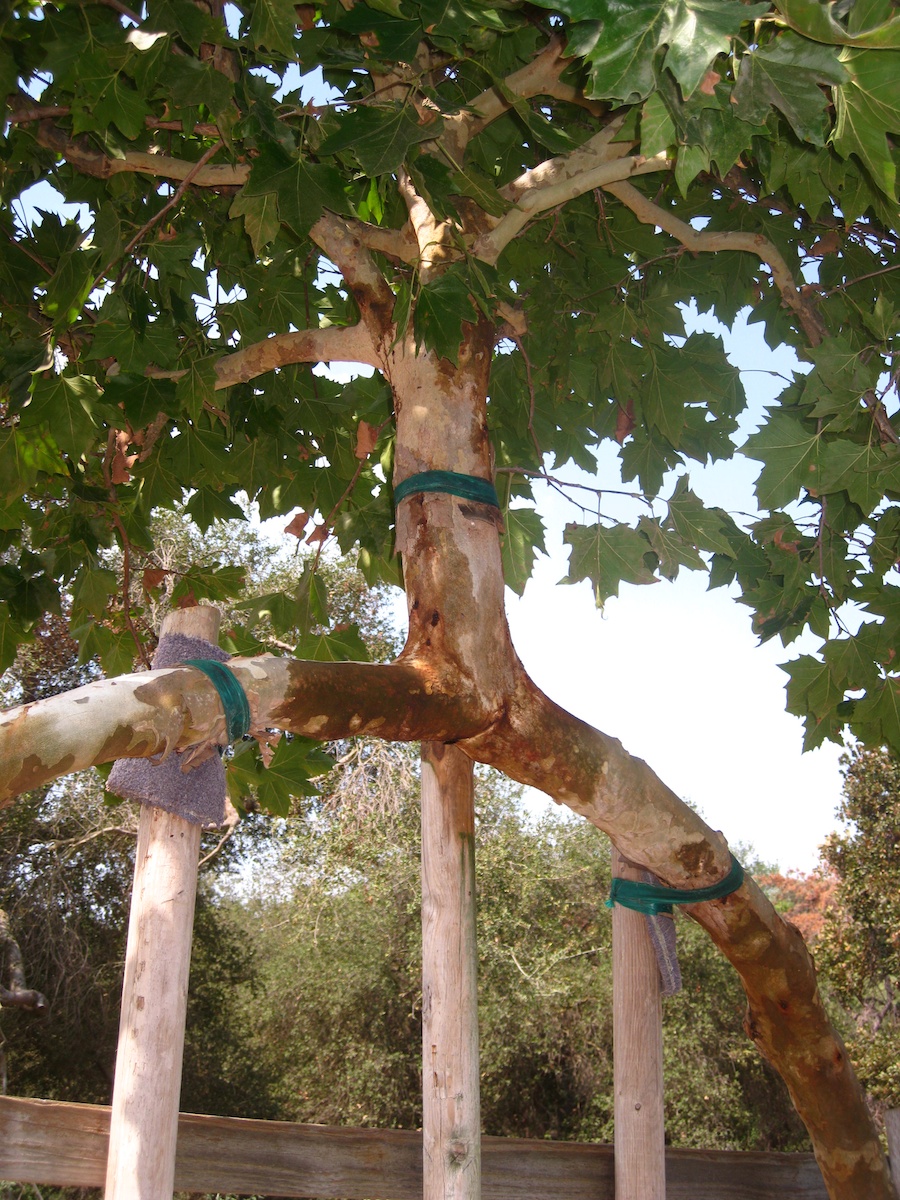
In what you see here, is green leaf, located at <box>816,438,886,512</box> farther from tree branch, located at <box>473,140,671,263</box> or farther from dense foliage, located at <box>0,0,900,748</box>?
tree branch, located at <box>473,140,671,263</box>

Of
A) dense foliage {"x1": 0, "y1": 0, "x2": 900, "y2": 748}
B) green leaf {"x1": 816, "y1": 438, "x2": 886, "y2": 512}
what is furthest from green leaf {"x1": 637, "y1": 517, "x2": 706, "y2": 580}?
green leaf {"x1": 816, "y1": 438, "x2": 886, "y2": 512}

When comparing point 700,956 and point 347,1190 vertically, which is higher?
point 700,956

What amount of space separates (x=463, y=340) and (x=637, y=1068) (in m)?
2.00

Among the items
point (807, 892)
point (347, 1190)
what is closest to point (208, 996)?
point (347, 1190)

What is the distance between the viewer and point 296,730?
1.80 metres

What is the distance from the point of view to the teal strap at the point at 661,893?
246 cm

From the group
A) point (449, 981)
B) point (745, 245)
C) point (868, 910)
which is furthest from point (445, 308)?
point (868, 910)

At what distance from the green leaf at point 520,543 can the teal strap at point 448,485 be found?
42.8 inches

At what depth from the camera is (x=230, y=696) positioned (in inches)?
65.7

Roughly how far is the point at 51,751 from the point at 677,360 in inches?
110

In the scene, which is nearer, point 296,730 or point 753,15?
point 753,15

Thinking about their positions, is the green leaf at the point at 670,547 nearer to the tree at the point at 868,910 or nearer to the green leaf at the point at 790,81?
the green leaf at the point at 790,81

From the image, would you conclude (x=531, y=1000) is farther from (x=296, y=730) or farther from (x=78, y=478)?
(x=296, y=730)

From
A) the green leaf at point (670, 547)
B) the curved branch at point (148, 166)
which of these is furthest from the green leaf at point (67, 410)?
the green leaf at point (670, 547)
